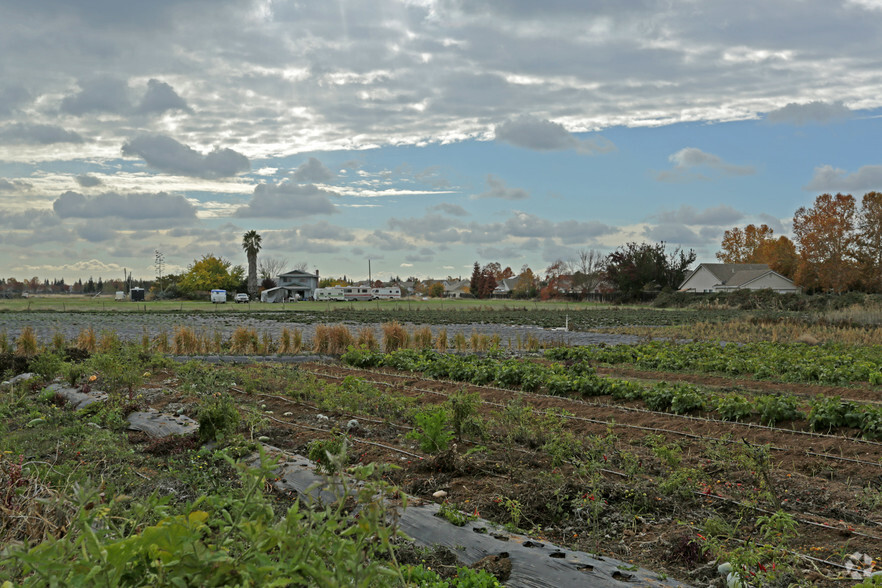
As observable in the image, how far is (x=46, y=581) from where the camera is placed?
61.2 inches

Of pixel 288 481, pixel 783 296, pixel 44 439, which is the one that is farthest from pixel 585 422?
pixel 783 296

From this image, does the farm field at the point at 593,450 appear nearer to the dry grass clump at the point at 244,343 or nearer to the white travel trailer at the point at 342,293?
the dry grass clump at the point at 244,343

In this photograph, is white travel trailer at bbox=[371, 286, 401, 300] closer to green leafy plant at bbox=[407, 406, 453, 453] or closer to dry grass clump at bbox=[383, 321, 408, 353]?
dry grass clump at bbox=[383, 321, 408, 353]

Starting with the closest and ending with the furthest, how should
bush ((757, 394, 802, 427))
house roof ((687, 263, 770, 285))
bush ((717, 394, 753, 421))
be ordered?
bush ((757, 394, 802, 427)), bush ((717, 394, 753, 421)), house roof ((687, 263, 770, 285))

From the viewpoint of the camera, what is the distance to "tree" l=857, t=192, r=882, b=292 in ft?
184

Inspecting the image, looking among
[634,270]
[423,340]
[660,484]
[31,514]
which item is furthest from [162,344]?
[634,270]

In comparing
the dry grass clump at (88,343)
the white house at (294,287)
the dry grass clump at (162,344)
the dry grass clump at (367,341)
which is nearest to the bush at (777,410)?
the dry grass clump at (367,341)

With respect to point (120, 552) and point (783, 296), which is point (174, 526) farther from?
point (783, 296)

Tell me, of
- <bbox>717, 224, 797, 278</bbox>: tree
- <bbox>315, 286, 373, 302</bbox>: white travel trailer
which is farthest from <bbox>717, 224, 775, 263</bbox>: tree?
<bbox>315, 286, 373, 302</bbox>: white travel trailer

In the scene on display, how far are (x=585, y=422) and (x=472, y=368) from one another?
4.66m

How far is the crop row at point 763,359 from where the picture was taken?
13.4m

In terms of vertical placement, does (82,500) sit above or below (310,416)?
above

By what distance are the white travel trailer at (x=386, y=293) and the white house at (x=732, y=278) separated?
3905 cm

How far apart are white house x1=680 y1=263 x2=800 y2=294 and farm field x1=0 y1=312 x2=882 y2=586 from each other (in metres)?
59.0
